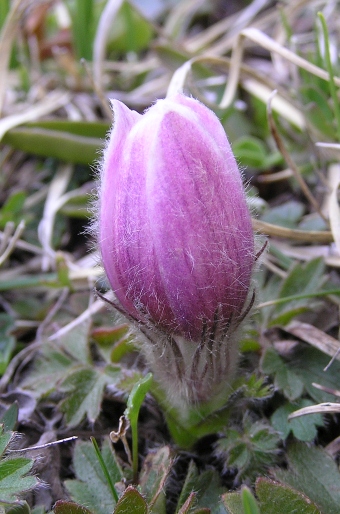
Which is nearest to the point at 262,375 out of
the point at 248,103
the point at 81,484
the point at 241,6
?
the point at 81,484

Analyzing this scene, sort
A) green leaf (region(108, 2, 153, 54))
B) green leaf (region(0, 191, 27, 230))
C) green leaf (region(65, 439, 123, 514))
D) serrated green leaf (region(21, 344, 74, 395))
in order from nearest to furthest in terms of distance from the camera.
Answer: green leaf (region(65, 439, 123, 514))
serrated green leaf (region(21, 344, 74, 395))
green leaf (region(0, 191, 27, 230))
green leaf (region(108, 2, 153, 54))

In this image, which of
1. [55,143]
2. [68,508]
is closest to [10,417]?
[68,508]

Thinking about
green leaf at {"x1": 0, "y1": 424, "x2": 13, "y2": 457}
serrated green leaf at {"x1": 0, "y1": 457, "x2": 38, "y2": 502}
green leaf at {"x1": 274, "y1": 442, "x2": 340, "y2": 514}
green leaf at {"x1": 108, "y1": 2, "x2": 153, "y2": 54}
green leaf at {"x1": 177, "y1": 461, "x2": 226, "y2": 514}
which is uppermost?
green leaf at {"x1": 108, "y1": 2, "x2": 153, "y2": 54}

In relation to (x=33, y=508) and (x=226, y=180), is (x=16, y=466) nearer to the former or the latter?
(x=33, y=508)

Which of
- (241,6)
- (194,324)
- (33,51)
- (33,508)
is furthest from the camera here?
(241,6)

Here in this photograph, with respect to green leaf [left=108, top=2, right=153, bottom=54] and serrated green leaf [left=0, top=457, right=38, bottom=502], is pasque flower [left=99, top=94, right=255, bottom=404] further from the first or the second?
green leaf [left=108, top=2, right=153, bottom=54]

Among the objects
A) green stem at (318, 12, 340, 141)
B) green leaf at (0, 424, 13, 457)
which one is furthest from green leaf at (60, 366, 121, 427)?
green stem at (318, 12, 340, 141)

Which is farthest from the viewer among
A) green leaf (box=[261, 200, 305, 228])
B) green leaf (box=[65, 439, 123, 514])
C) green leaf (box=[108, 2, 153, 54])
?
green leaf (box=[108, 2, 153, 54])
